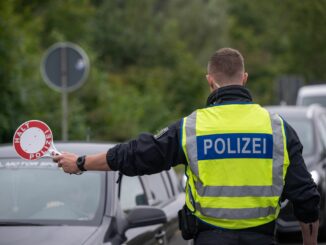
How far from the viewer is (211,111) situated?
4590 millimetres

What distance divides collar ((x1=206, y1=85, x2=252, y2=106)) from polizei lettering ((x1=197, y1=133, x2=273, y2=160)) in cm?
21

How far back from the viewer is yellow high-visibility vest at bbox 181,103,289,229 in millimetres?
4441

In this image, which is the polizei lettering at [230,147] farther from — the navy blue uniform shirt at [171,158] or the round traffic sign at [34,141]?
the round traffic sign at [34,141]

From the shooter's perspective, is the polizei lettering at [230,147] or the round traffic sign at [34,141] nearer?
the polizei lettering at [230,147]

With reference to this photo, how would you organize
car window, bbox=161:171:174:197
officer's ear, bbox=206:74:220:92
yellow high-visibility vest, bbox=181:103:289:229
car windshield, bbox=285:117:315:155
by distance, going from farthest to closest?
car windshield, bbox=285:117:315:155 < car window, bbox=161:171:174:197 < officer's ear, bbox=206:74:220:92 < yellow high-visibility vest, bbox=181:103:289:229

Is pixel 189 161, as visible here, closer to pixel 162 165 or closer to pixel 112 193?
pixel 162 165

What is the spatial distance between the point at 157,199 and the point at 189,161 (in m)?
2.95

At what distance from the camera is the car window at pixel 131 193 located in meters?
6.62

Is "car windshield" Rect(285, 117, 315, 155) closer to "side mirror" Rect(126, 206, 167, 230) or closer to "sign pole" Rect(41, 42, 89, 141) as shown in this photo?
"sign pole" Rect(41, 42, 89, 141)

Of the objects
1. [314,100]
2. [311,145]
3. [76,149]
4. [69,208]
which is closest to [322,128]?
[311,145]

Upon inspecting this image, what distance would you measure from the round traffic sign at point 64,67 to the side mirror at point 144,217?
7.87 m

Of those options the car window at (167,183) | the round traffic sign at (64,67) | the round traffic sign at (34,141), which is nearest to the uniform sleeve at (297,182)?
the round traffic sign at (34,141)

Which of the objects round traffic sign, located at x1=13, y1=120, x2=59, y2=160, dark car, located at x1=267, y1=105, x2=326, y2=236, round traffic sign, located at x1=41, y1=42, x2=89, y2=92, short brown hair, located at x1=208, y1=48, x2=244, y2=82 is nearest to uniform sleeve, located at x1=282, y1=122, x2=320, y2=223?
short brown hair, located at x1=208, y1=48, x2=244, y2=82

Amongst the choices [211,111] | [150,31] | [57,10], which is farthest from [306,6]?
[211,111]
